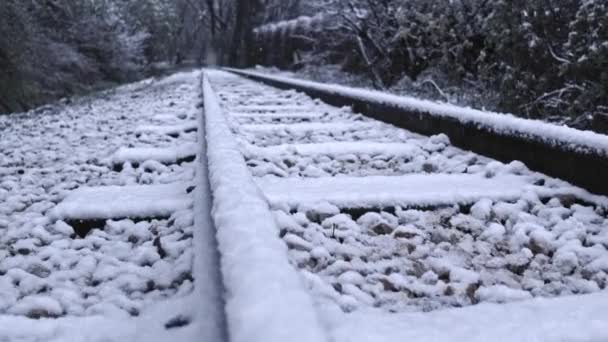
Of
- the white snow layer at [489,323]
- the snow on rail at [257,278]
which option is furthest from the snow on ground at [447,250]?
the snow on rail at [257,278]

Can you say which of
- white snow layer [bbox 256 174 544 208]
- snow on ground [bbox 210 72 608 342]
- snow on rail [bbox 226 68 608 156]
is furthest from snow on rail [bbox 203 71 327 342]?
snow on rail [bbox 226 68 608 156]

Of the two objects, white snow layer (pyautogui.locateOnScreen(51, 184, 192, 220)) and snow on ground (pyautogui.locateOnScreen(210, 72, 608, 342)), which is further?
white snow layer (pyautogui.locateOnScreen(51, 184, 192, 220))

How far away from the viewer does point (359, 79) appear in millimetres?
10695

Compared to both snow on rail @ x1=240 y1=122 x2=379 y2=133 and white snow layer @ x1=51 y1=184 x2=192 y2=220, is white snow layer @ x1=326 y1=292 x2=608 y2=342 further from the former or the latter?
snow on rail @ x1=240 y1=122 x2=379 y2=133

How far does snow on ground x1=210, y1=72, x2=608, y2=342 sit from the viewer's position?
3.12 ft

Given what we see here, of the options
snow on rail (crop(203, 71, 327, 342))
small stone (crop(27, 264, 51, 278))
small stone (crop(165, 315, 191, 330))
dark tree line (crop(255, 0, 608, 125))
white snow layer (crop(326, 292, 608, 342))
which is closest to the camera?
snow on rail (crop(203, 71, 327, 342))

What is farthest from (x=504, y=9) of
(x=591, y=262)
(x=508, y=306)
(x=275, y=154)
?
(x=508, y=306)

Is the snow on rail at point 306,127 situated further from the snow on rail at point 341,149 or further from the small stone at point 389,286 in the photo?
the small stone at point 389,286

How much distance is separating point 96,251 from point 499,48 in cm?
462

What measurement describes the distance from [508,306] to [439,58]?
6.95 meters

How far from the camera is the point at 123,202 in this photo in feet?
5.86

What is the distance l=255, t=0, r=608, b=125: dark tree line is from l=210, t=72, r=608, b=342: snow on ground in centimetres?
205

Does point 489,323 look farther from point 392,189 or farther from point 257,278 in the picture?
point 392,189

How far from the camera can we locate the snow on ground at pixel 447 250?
3.12 feet
